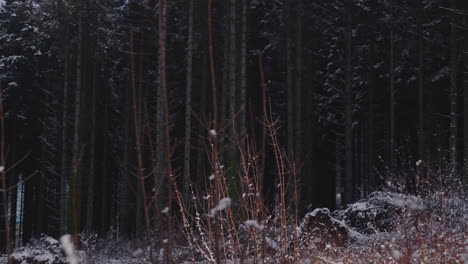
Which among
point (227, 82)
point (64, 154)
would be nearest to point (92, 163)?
point (64, 154)

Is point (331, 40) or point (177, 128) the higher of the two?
point (331, 40)

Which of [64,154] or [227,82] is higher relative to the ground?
[227,82]

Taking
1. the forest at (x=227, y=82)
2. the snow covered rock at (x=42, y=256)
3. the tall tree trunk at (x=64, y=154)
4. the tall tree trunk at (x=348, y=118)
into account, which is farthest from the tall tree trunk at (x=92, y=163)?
the tall tree trunk at (x=348, y=118)

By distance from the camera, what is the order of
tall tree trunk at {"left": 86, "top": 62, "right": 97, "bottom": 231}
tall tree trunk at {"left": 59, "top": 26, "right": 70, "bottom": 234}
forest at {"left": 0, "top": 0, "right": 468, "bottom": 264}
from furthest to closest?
tall tree trunk at {"left": 86, "top": 62, "right": 97, "bottom": 231} → forest at {"left": 0, "top": 0, "right": 468, "bottom": 264} → tall tree trunk at {"left": 59, "top": 26, "right": 70, "bottom": 234}

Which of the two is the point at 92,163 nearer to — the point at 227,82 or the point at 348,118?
the point at 227,82

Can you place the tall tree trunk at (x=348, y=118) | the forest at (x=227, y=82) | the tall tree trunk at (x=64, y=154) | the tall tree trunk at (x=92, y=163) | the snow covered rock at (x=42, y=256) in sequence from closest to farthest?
the snow covered rock at (x=42, y=256) < the tall tree trunk at (x=348, y=118) < the tall tree trunk at (x=64, y=154) < the forest at (x=227, y=82) < the tall tree trunk at (x=92, y=163)

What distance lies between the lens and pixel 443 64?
69.9 feet

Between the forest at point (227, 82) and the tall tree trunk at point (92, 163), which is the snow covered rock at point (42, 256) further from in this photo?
the tall tree trunk at point (92, 163)

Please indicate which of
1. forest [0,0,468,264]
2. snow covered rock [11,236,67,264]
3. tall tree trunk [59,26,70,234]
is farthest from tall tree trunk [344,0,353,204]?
snow covered rock [11,236,67,264]

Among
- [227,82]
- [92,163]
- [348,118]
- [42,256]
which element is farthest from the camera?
[92,163]

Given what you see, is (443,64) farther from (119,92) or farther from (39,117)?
(39,117)

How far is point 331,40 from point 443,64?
226 inches

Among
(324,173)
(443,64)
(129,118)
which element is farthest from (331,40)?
(129,118)

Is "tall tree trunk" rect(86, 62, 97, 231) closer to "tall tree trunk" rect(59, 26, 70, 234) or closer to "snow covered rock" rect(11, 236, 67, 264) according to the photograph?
"tall tree trunk" rect(59, 26, 70, 234)
